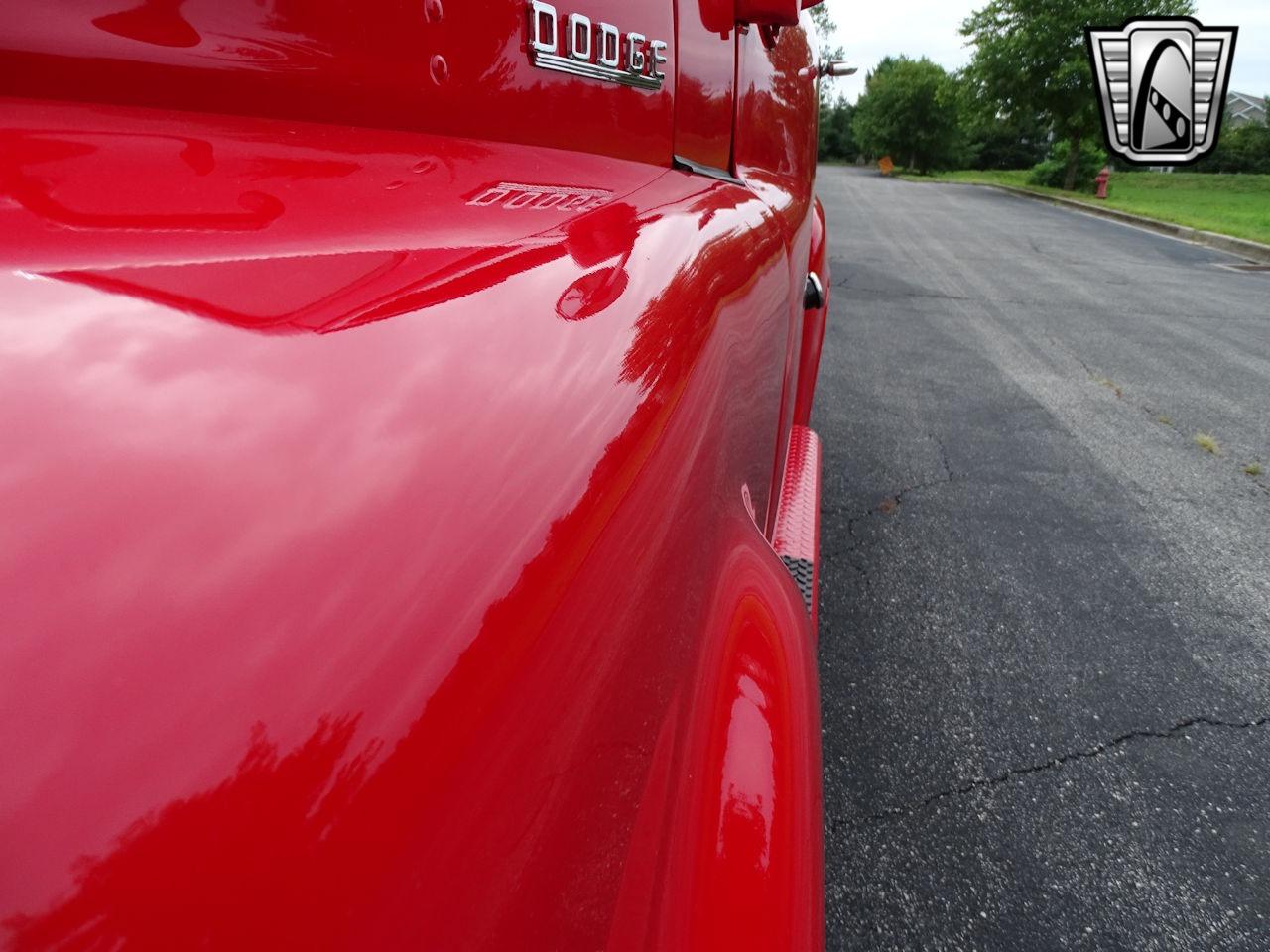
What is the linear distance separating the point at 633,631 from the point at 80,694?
35cm

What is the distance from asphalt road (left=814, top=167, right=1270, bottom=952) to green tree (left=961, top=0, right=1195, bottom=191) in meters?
24.4

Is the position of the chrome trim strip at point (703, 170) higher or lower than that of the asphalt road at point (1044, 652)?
higher

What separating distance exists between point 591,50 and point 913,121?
45015 mm

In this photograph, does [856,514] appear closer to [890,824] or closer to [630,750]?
[890,824]

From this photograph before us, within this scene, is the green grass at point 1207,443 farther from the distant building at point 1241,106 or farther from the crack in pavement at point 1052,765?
the distant building at point 1241,106

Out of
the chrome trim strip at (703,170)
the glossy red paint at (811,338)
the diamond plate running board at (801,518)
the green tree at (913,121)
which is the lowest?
the diamond plate running board at (801,518)

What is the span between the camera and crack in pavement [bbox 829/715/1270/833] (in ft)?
5.85

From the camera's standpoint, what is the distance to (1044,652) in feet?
7.66

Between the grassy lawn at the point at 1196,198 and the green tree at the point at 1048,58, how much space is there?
205 centimetres

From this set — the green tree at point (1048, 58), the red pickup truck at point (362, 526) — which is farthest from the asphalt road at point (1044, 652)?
the green tree at point (1048, 58)

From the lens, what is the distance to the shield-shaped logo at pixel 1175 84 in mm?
14375

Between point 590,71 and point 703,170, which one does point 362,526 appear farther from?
point 703,170

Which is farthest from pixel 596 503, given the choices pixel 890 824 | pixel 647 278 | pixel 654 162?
pixel 890 824

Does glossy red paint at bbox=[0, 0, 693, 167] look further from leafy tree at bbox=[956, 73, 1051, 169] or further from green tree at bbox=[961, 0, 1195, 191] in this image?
leafy tree at bbox=[956, 73, 1051, 169]
